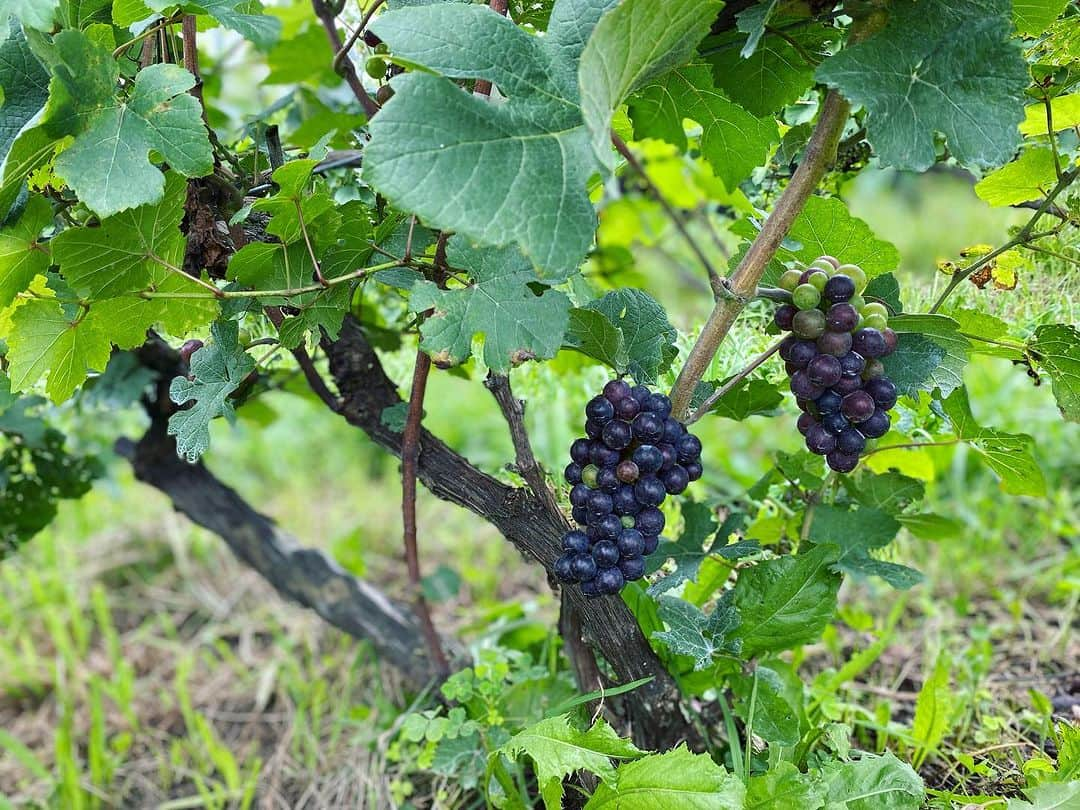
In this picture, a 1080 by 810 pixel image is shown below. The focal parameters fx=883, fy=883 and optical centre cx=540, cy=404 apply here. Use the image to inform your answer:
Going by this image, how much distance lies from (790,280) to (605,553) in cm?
32

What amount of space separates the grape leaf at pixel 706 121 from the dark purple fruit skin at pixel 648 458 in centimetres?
34

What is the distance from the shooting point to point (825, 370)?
793mm

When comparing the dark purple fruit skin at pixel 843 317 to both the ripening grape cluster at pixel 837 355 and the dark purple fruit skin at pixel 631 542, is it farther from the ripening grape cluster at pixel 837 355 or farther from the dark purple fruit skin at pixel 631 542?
the dark purple fruit skin at pixel 631 542

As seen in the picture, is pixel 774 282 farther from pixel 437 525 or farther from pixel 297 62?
pixel 437 525

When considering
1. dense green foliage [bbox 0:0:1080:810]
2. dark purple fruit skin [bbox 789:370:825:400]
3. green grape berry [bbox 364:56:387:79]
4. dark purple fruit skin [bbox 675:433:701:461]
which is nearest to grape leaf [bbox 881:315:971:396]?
dense green foliage [bbox 0:0:1080:810]

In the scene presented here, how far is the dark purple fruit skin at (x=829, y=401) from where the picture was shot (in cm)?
82

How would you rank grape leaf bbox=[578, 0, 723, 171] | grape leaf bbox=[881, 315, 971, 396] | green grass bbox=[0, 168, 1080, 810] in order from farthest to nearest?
green grass bbox=[0, 168, 1080, 810], grape leaf bbox=[881, 315, 971, 396], grape leaf bbox=[578, 0, 723, 171]

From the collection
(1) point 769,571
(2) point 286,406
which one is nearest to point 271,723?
(1) point 769,571

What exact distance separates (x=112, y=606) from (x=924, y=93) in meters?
2.31

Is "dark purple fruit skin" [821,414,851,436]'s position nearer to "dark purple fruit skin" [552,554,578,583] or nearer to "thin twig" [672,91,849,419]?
"thin twig" [672,91,849,419]

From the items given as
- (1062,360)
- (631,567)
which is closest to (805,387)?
(631,567)

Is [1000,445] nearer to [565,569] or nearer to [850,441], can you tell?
[850,441]

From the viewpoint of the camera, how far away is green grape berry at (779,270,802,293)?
0.85m

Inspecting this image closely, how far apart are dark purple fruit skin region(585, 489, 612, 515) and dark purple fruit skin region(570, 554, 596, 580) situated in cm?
5
